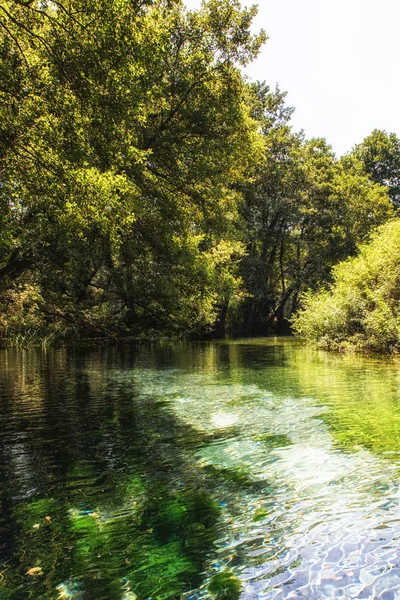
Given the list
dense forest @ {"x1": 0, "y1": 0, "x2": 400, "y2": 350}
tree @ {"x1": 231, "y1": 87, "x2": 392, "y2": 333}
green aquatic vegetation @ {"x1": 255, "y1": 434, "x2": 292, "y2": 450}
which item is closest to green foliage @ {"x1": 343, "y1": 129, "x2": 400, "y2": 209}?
tree @ {"x1": 231, "y1": 87, "x2": 392, "y2": 333}

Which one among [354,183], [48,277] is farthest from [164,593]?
[354,183]

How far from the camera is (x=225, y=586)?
309 centimetres

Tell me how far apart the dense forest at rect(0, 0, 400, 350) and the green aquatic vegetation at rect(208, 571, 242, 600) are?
1007 cm

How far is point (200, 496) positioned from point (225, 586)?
1526 mm

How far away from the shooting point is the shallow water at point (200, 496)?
3.21 m

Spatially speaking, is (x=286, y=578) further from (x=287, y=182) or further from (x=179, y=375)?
(x=287, y=182)

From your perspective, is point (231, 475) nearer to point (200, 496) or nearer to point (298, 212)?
point (200, 496)

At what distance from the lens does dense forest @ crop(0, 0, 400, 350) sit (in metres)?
10.9

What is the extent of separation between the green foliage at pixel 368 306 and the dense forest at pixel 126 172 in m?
0.09

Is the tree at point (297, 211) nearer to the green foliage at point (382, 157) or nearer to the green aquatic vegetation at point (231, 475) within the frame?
the green foliage at point (382, 157)

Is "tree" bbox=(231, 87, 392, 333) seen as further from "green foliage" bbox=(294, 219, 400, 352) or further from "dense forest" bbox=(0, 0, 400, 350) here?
"green foliage" bbox=(294, 219, 400, 352)

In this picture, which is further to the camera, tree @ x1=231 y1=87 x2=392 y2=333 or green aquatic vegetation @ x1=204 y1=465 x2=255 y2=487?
tree @ x1=231 y1=87 x2=392 y2=333

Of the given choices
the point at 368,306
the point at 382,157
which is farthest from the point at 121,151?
the point at 382,157

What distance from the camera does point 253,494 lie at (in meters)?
4.64
